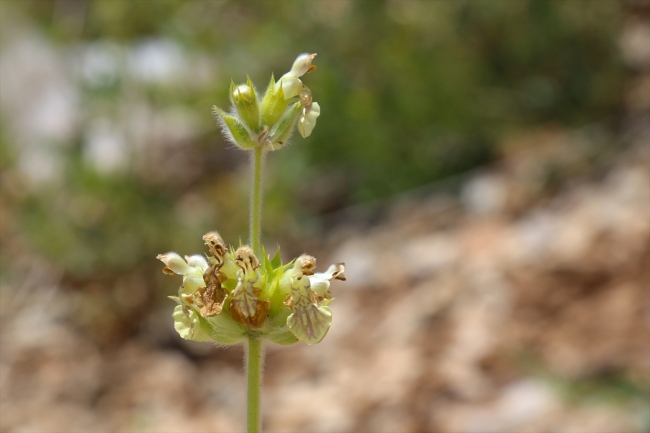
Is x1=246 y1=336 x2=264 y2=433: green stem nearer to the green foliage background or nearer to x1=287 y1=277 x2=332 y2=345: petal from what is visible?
x1=287 y1=277 x2=332 y2=345: petal

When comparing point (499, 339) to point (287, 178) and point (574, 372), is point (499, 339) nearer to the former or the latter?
point (574, 372)

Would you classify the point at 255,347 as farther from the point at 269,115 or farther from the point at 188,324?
the point at 269,115

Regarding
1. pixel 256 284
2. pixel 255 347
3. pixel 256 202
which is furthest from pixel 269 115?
pixel 255 347

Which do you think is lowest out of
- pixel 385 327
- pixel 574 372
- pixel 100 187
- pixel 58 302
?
pixel 574 372

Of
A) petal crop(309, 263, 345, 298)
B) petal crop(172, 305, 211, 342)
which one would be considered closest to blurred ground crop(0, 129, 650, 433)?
petal crop(309, 263, 345, 298)

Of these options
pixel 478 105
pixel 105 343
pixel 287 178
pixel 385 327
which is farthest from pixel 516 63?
pixel 105 343

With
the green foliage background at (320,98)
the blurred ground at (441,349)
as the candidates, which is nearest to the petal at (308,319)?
the blurred ground at (441,349)
